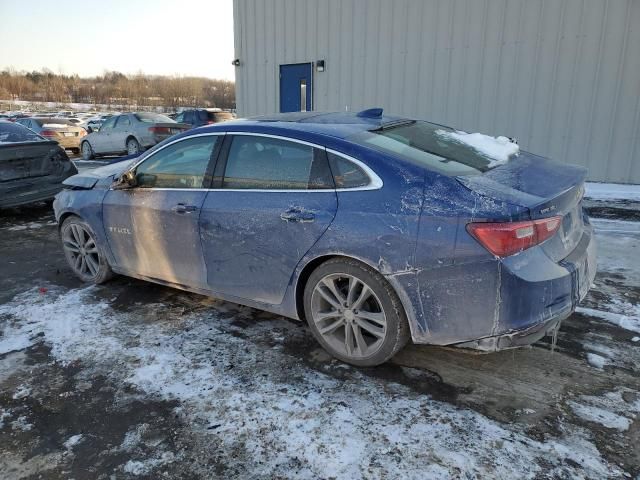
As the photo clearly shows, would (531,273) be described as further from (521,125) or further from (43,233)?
(521,125)

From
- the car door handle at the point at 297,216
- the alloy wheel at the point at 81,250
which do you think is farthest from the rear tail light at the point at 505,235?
the alloy wheel at the point at 81,250

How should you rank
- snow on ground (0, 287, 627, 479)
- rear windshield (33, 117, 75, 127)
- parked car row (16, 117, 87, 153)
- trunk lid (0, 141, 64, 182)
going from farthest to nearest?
rear windshield (33, 117, 75, 127) < parked car row (16, 117, 87, 153) < trunk lid (0, 141, 64, 182) < snow on ground (0, 287, 627, 479)

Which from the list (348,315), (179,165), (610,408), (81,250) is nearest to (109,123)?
(81,250)

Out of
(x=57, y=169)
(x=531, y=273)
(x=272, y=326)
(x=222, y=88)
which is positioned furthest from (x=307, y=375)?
(x=222, y=88)

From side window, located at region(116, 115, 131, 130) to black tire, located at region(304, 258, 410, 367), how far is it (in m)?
14.0

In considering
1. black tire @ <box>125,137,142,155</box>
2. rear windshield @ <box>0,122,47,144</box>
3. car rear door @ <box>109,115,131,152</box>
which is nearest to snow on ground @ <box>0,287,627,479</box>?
rear windshield @ <box>0,122,47,144</box>

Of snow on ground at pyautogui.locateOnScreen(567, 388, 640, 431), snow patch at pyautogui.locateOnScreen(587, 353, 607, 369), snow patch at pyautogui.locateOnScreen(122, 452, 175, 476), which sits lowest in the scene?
snow patch at pyautogui.locateOnScreen(122, 452, 175, 476)

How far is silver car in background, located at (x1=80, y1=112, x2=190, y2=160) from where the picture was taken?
14.9 m

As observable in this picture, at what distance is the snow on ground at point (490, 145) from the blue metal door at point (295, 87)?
8.68m

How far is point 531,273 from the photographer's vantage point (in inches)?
100

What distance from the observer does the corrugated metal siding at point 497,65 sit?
855 cm

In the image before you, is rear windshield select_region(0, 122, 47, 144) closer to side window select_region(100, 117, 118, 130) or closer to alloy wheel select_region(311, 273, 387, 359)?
alloy wheel select_region(311, 273, 387, 359)

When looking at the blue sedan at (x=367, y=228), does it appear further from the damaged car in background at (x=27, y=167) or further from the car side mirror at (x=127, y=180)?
the damaged car in background at (x=27, y=167)

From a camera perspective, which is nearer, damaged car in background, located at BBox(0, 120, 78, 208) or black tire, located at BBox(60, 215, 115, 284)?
black tire, located at BBox(60, 215, 115, 284)
